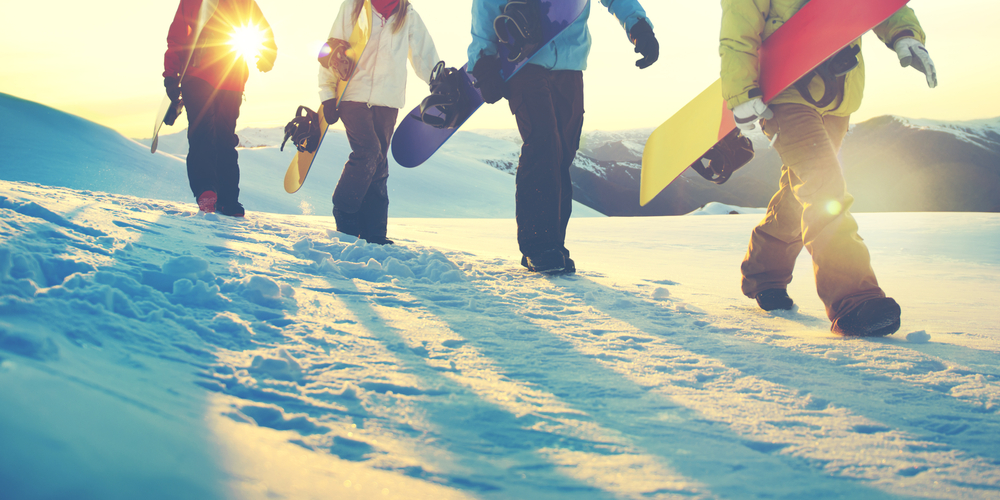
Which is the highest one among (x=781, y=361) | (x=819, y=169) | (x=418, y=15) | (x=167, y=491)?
(x=418, y=15)

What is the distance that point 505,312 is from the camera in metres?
1.77

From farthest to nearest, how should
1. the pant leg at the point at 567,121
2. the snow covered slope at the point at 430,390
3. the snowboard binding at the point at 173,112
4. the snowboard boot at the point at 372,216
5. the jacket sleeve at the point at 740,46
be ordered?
the snowboard binding at the point at 173,112 → the snowboard boot at the point at 372,216 → the pant leg at the point at 567,121 → the jacket sleeve at the point at 740,46 → the snow covered slope at the point at 430,390


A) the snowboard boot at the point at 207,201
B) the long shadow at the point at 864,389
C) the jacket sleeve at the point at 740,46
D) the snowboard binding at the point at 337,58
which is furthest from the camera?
the snowboard boot at the point at 207,201

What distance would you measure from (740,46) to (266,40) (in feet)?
10.8

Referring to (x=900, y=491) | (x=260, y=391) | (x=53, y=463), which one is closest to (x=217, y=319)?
(x=260, y=391)

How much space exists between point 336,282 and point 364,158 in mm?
1431

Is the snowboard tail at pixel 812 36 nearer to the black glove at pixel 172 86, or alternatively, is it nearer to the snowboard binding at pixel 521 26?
the snowboard binding at pixel 521 26

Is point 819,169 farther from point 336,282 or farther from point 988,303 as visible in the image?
point 336,282

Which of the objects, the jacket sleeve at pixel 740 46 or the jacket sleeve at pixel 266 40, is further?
the jacket sleeve at pixel 266 40

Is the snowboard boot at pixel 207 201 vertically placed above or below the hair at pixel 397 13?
below

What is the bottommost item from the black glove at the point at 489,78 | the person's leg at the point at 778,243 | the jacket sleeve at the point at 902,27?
the person's leg at the point at 778,243

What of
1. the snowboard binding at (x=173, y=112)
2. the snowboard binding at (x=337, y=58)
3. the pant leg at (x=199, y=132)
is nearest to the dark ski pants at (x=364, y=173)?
the snowboard binding at (x=337, y=58)

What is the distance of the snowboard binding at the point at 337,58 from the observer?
3254 millimetres

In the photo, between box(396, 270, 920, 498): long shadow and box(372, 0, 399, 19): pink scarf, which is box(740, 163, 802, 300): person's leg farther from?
box(372, 0, 399, 19): pink scarf
